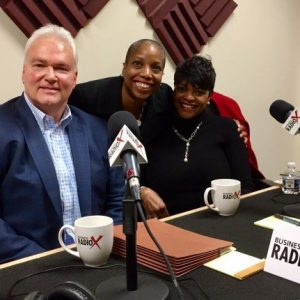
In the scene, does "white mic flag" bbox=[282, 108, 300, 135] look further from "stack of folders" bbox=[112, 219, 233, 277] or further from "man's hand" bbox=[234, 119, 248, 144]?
"man's hand" bbox=[234, 119, 248, 144]

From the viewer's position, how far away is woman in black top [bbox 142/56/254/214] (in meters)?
1.77

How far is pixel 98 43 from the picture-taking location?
2.26 metres

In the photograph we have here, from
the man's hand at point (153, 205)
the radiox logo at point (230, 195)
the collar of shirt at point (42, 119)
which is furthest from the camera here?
the man's hand at point (153, 205)

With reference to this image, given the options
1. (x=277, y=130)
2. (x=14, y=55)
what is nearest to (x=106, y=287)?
(x=14, y=55)

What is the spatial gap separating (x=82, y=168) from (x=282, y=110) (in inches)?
25.5

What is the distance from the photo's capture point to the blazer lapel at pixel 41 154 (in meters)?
1.29

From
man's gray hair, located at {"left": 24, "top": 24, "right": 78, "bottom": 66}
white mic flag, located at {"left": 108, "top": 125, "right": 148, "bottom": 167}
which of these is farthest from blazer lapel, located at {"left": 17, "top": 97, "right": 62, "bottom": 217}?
white mic flag, located at {"left": 108, "top": 125, "right": 148, "bottom": 167}

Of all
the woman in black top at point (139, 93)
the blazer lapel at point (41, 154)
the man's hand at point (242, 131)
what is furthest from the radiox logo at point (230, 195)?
the man's hand at point (242, 131)

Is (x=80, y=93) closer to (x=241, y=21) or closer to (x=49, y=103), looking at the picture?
(x=49, y=103)

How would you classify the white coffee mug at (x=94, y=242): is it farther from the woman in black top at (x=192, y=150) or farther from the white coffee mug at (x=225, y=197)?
the woman in black top at (x=192, y=150)

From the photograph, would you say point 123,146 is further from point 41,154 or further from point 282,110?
point 282,110

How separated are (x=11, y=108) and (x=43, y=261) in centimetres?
57

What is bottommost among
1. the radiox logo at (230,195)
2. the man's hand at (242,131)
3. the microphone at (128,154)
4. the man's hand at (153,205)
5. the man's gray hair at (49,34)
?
the man's hand at (153,205)

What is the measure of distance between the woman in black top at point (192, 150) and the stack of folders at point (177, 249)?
688mm
